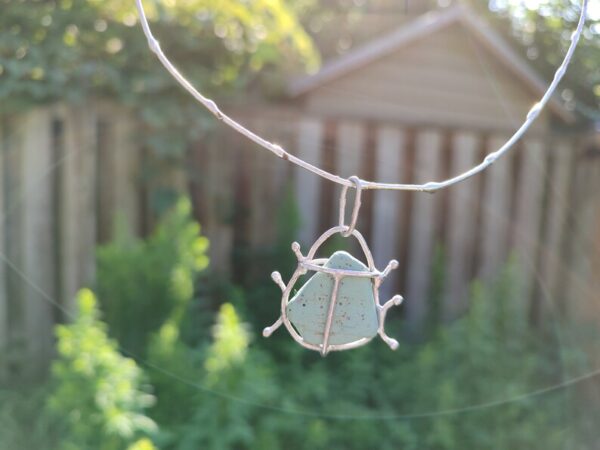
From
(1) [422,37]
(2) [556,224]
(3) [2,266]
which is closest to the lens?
(3) [2,266]

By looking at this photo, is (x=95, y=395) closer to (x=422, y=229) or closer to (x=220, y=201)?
(x=220, y=201)

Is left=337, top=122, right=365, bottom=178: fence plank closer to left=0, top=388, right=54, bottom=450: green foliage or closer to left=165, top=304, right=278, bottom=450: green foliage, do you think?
left=165, top=304, right=278, bottom=450: green foliage

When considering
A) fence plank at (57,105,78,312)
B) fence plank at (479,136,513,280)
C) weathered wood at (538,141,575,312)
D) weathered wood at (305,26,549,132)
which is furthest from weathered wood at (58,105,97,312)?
weathered wood at (538,141,575,312)

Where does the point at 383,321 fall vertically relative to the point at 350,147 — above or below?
below

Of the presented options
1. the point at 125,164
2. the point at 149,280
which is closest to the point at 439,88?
the point at 125,164

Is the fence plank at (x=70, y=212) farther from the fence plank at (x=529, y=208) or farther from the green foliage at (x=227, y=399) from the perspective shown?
the fence plank at (x=529, y=208)
